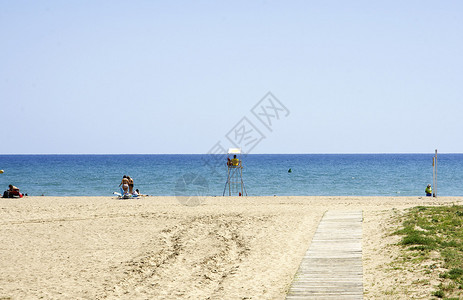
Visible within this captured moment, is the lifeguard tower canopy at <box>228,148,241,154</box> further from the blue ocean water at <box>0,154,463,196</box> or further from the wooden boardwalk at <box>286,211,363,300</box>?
the wooden boardwalk at <box>286,211,363,300</box>

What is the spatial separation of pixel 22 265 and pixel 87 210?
33.8 ft

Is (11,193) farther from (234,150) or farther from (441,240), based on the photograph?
(441,240)

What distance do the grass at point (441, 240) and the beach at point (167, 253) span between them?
2.10 ft

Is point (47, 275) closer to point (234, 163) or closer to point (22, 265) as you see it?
point (22, 265)

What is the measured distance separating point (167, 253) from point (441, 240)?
24.4 ft

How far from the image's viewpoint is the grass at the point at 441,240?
8937 millimetres

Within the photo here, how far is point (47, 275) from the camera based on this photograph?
1188 centimetres

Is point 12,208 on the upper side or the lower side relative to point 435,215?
lower

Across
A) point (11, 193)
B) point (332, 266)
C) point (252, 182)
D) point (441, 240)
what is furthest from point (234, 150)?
point (252, 182)

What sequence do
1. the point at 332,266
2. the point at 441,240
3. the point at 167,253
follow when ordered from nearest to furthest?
the point at 332,266, the point at 441,240, the point at 167,253

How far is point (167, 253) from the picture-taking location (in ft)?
46.3

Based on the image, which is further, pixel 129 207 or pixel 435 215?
pixel 129 207

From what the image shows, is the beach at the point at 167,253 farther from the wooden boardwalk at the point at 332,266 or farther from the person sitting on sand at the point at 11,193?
the person sitting on sand at the point at 11,193

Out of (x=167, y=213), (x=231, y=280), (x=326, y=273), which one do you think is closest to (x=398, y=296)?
(x=326, y=273)
